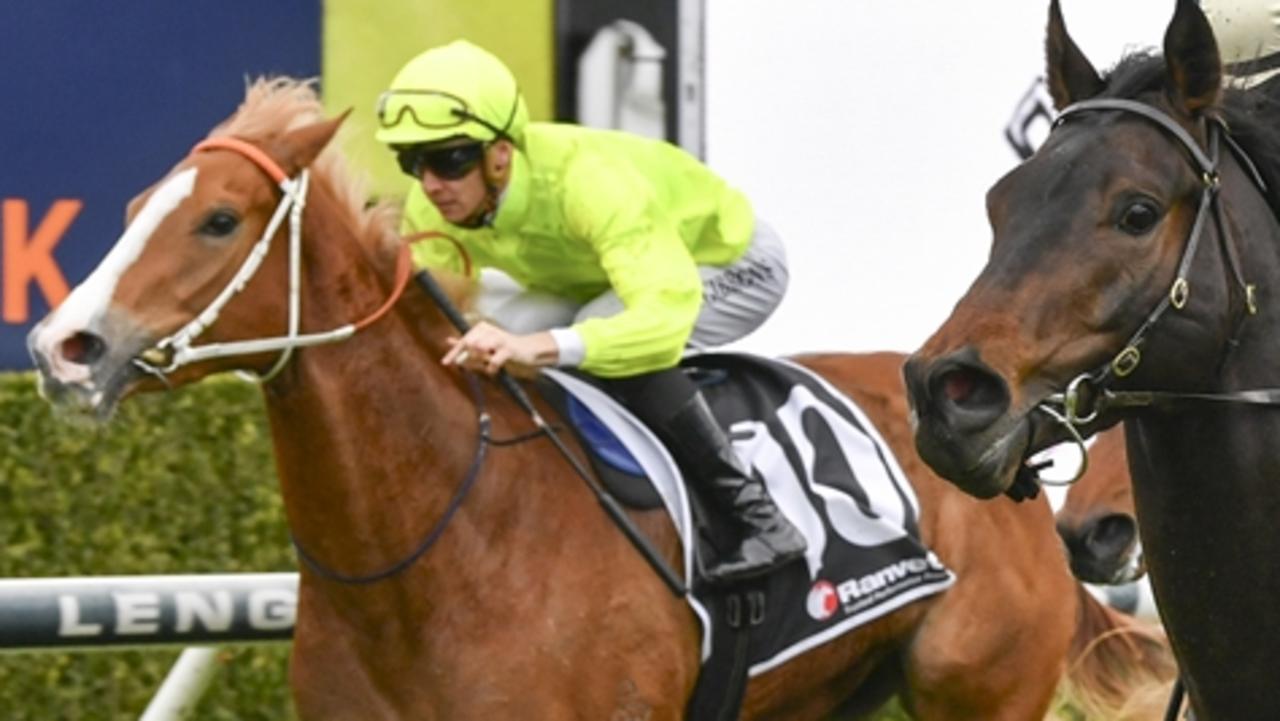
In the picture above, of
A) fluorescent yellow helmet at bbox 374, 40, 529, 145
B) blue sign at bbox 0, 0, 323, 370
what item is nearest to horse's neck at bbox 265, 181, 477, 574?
fluorescent yellow helmet at bbox 374, 40, 529, 145

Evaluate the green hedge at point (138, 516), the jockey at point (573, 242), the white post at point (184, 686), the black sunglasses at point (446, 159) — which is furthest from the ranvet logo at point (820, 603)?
the green hedge at point (138, 516)

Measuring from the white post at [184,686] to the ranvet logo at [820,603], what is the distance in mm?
1225

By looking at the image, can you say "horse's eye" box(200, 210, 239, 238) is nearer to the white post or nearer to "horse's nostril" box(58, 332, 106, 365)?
"horse's nostril" box(58, 332, 106, 365)

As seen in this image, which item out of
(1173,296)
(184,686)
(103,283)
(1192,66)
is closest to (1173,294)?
(1173,296)

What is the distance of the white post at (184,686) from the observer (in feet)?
17.3

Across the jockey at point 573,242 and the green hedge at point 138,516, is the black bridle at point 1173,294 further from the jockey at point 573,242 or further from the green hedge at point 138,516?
the green hedge at point 138,516

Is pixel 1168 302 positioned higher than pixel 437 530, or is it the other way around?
pixel 1168 302

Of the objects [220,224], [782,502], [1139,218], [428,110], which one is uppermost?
[1139,218]

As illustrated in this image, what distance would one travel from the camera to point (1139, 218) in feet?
9.98

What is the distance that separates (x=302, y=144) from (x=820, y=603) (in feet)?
4.33

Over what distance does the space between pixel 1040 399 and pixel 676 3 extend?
13.0ft

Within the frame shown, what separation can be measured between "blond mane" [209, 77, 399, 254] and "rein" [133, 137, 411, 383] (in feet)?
0.24

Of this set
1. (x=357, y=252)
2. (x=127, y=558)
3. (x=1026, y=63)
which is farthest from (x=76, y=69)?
(x=1026, y=63)

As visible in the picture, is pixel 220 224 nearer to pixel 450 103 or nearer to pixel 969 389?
pixel 450 103
